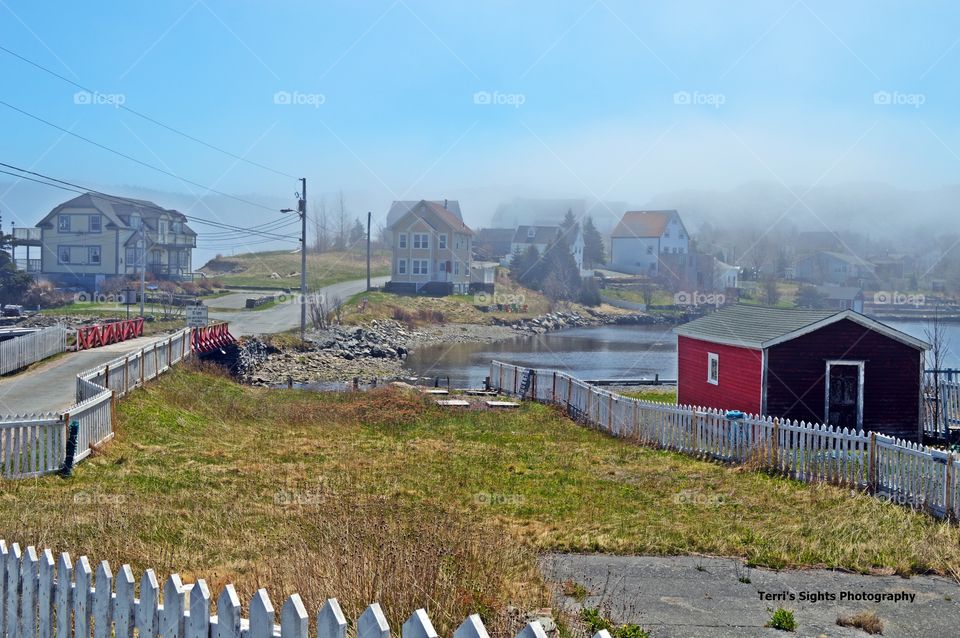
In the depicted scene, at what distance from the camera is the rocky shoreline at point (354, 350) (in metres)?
46.1

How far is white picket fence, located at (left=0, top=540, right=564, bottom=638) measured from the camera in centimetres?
469

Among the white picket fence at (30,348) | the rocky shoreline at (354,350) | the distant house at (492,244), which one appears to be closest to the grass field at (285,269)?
the distant house at (492,244)

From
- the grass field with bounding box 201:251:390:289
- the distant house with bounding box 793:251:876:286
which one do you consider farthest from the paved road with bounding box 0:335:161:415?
the distant house with bounding box 793:251:876:286

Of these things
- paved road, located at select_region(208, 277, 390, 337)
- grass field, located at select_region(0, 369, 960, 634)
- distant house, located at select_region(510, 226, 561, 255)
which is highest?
distant house, located at select_region(510, 226, 561, 255)

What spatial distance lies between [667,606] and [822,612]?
1554 millimetres

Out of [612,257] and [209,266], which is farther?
[612,257]

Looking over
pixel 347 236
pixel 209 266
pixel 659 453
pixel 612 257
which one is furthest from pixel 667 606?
pixel 347 236

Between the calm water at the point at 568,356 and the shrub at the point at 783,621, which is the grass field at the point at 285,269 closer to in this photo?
the calm water at the point at 568,356

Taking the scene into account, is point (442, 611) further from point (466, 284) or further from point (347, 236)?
point (347, 236)

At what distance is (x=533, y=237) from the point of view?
137 meters

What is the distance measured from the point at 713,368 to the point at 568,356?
37.8m

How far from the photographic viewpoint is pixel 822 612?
8977 mm

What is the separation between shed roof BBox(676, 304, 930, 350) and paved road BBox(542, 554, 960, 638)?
14.3 metres

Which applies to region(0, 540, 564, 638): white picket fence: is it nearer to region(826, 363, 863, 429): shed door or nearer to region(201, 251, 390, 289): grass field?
region(826, 363, 863, 429): shed door
